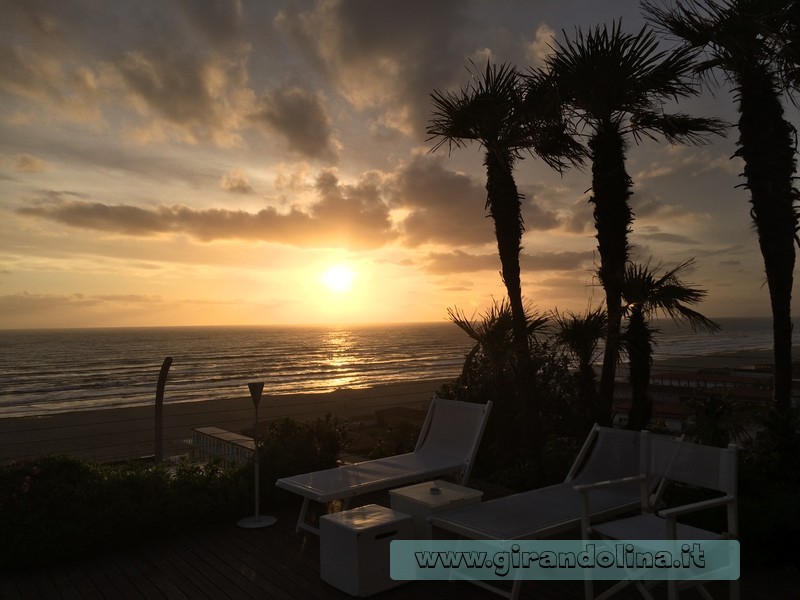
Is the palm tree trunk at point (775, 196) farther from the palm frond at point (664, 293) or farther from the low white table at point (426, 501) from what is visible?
the low white table at point (426, 501)

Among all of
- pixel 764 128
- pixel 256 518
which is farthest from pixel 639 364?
pixel 256 518

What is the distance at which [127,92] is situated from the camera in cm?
896

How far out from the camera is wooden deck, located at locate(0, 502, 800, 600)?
3.64 m

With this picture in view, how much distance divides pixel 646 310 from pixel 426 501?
3.78m

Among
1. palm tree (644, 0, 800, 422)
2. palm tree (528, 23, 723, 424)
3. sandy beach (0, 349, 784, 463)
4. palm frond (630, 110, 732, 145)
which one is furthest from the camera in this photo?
sandy beach (0, 349, 784, 463)

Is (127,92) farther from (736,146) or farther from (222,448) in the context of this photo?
(736,146)

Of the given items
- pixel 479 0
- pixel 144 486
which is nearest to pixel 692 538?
pixel 144 486

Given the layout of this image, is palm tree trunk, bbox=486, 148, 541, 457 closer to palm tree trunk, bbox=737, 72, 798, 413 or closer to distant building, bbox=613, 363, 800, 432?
palm tree trunk, bbox=737, 72, 798, 413

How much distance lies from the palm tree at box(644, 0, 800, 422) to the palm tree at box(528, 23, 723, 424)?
0.35 meters

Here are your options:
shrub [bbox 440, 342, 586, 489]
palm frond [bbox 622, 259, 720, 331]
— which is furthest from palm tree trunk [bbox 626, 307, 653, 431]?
shrub [bbox 440, 342, 586, 489]

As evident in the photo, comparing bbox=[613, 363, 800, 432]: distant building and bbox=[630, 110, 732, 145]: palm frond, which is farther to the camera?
bbox=[613, 363, 800, 432]: distant building

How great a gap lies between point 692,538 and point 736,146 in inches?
185

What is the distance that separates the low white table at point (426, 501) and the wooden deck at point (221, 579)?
1.29 feet

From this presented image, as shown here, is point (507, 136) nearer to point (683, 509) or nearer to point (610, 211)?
point (610, 211)
